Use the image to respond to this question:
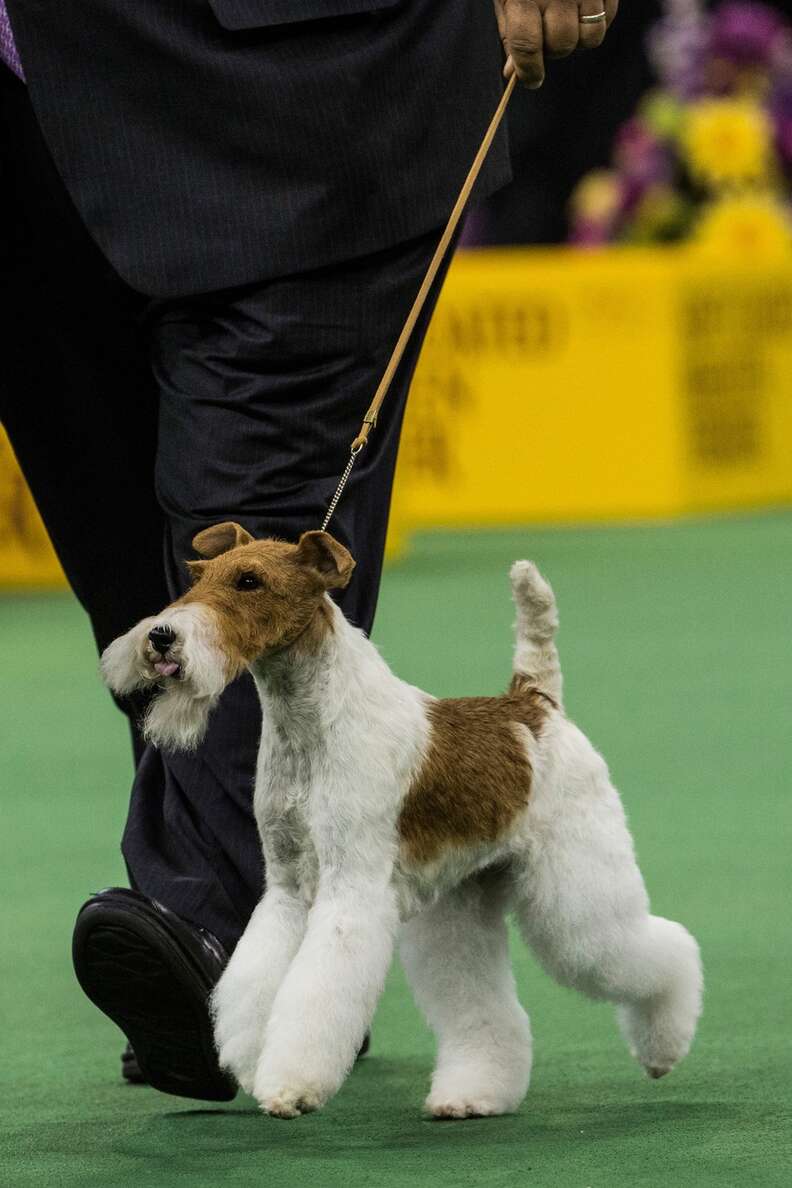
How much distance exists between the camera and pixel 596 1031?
3.16m

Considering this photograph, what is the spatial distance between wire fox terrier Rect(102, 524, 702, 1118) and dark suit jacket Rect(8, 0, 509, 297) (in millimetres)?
364

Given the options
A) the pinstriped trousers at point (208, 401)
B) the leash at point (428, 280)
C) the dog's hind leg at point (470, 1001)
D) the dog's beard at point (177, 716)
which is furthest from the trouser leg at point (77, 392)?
the dog's beard at point (177, 716)

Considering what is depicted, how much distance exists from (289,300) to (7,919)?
160 centimetres

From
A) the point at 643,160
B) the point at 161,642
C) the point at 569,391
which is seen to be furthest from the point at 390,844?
the point at 643,160

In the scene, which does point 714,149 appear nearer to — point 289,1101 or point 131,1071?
point 131,1071

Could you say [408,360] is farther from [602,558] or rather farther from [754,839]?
[602,558]

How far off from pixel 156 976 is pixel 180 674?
1.75ft

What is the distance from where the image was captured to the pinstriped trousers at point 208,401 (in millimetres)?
2631

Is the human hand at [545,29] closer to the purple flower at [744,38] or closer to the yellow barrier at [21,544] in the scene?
the yellow barrier at [21,544]

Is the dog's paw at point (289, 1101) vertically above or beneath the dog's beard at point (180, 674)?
beneath

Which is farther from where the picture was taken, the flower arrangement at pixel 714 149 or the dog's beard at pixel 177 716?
the flower arrangement at pixel 714 149

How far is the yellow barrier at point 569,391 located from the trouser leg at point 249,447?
711cm

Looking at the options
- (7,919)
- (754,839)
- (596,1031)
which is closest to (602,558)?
(754,839)

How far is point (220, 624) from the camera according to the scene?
7.32 ft
